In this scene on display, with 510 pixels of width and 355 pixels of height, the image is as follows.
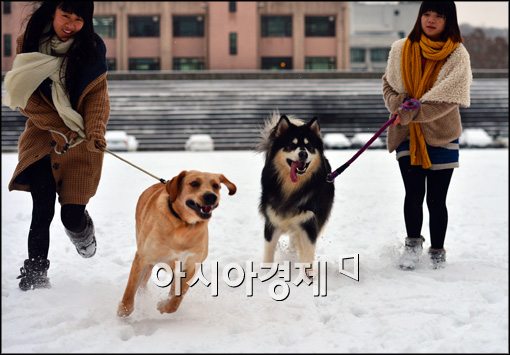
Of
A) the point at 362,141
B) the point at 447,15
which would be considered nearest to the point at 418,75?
the point at 447,15

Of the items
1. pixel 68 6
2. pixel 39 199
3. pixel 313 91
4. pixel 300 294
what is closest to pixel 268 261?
pixel 300 294

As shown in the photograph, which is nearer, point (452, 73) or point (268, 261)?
point (452, 73)

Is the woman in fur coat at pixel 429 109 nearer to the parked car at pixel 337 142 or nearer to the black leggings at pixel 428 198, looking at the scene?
the black leggings at pixel 428 198

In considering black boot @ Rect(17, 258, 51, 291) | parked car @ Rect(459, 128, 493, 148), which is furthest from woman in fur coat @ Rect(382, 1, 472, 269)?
parked car @ Rect(459, 128, 493, 148)

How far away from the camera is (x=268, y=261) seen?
4844 millimetres

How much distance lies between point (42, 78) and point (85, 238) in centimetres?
121

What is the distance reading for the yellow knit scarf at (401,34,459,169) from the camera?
15.0 feet

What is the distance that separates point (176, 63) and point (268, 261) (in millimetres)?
38383

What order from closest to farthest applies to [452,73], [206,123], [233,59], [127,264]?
[452,73] → [127,264] → [206,123] → [233,59]

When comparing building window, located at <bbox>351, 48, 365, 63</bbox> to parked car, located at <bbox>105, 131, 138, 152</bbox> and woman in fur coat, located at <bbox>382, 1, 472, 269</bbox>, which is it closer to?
parked car, located at <bbox>105, 131, 138, 152</bbox>

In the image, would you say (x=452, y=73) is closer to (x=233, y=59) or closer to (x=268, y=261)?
(x=268, y=261)

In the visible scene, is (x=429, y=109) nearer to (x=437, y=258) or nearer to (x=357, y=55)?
(x=437, y=258)

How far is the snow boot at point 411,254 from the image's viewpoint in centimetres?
465

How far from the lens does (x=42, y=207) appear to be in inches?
157
